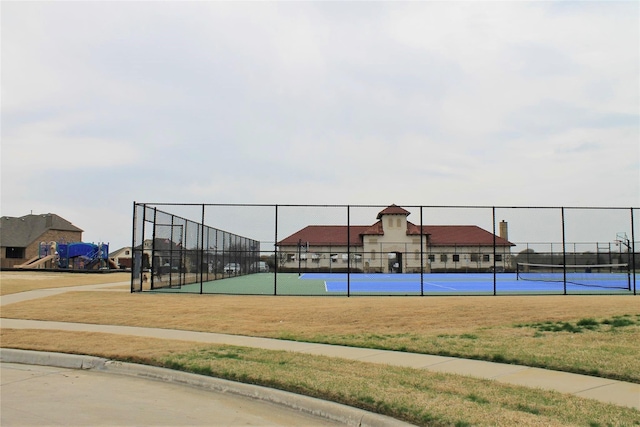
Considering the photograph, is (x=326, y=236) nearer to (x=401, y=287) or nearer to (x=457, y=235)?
(x=457, y=235)

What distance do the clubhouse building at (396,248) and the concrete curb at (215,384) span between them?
120 ft

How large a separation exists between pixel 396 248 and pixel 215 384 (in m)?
49.0

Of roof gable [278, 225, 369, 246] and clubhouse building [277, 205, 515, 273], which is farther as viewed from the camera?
roof gable [278, 225, 369, 246]

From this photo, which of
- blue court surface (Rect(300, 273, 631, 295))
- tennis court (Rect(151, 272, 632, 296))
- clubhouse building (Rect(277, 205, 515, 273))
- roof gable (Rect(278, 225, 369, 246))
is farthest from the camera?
roof gable (Rect(278, 225, 369, 246))

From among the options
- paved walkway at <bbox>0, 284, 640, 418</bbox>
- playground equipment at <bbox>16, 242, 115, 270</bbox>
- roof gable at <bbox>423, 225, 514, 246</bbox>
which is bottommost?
paved walkway at <bbox>0, 284, 640, 418</bbox>

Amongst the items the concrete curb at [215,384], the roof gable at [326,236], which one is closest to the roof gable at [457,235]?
the roof gable at [326,236]

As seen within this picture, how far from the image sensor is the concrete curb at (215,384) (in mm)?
6633

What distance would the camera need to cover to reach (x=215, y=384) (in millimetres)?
8523

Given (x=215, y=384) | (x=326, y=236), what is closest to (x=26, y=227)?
(x=326, y=236)

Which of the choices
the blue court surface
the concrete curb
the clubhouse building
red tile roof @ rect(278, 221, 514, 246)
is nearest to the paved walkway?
the concrete curb

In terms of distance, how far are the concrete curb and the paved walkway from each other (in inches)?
95.4

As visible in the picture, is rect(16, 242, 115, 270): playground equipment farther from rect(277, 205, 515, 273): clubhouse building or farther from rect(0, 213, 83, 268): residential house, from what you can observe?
rect(0, 213, 83, 268): residential house

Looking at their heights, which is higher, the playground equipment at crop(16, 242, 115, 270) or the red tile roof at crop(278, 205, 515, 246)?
the red tile roof at crop(278, 205, 515, 246)

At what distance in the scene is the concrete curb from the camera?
261 inches
